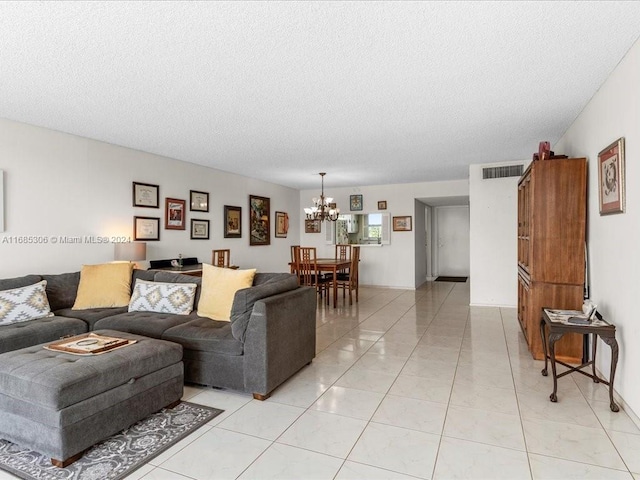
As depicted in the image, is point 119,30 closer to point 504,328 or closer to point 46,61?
point 46,61

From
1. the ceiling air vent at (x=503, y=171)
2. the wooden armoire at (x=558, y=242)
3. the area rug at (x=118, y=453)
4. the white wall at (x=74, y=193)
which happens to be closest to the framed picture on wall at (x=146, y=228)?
the white wall at (x=74, y=193)

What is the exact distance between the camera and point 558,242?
11.2 ft

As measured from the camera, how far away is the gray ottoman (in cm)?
188

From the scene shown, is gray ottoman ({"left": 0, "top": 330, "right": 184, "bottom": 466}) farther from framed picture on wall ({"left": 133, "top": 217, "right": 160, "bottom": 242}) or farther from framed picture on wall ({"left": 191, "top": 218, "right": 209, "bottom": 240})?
framed picture on wall ({"left": 191, "top": 218, "right": 209, "bottom": 240})

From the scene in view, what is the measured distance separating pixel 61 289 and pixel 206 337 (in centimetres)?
197

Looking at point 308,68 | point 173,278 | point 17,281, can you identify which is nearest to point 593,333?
point 308,68

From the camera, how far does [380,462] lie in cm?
190

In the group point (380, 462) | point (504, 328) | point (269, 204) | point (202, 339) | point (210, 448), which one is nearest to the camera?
point (380, 462)

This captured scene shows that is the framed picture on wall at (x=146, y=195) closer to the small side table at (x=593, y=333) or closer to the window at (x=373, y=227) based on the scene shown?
the window at (x=373, y=227)

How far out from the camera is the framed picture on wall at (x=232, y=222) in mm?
6617

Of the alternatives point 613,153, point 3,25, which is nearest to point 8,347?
point 3,25

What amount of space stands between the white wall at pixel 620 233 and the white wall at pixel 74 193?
5114mm

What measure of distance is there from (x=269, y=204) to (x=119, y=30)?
5.79 metres

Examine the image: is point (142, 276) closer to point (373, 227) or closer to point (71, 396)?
point (71, 396)
